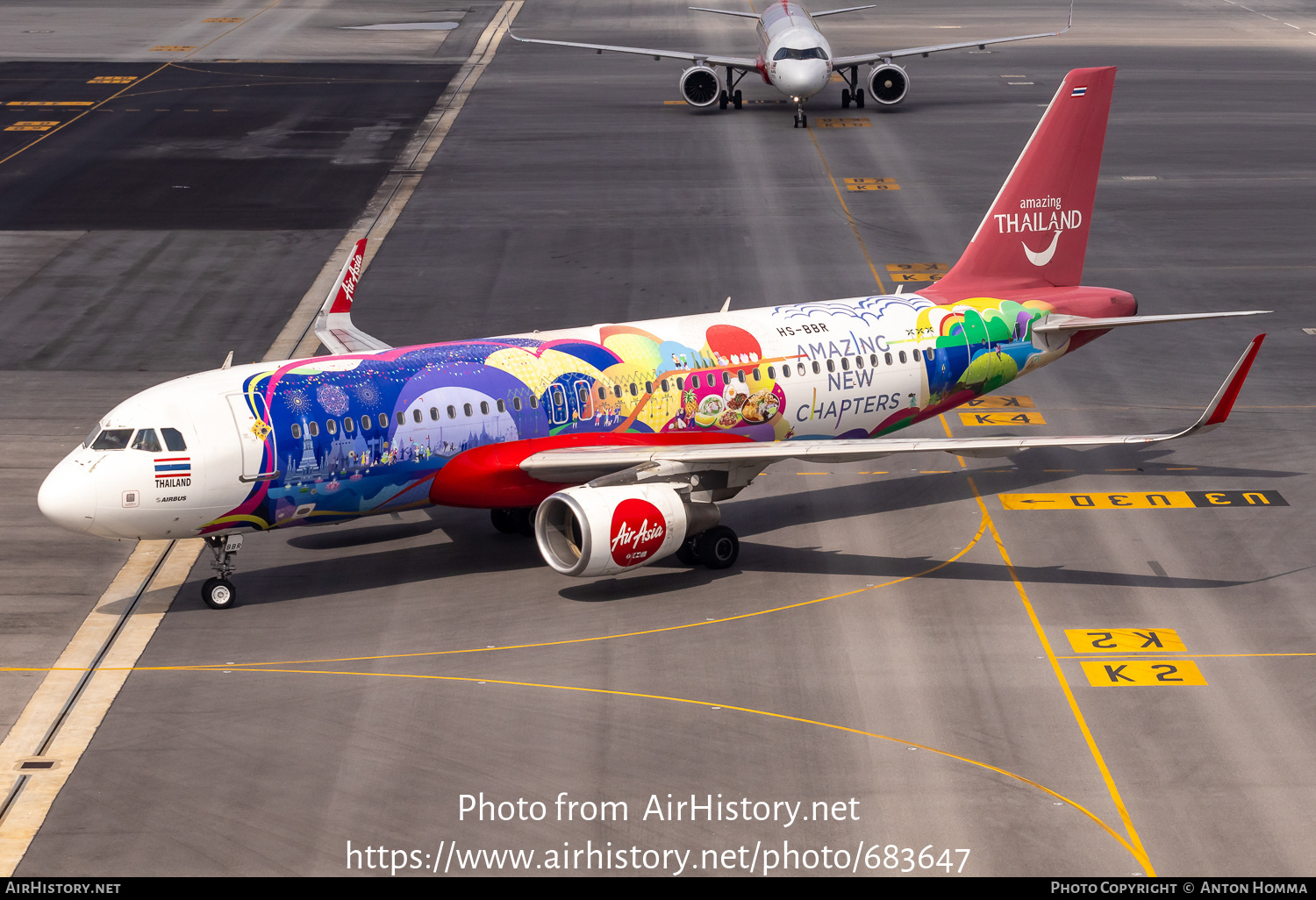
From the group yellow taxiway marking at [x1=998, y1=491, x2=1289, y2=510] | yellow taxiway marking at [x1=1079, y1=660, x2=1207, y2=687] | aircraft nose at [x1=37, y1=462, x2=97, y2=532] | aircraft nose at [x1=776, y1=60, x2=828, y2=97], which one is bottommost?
aircraft nose at [x1=776, y1=60, x2=828, y2=97]

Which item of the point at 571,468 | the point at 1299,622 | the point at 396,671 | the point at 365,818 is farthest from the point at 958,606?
the point at 365,818

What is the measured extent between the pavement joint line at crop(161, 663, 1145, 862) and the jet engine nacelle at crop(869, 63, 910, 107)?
190ft

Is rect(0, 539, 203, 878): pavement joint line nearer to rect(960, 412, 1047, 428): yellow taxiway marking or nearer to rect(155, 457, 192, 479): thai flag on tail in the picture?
rect(155, 457, 192, 479): thai flag on tail

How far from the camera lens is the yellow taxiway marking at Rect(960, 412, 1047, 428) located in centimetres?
3997

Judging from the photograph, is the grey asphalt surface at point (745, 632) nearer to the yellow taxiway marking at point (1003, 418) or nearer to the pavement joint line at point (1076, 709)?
the pavement joint line at point (1076, 709)

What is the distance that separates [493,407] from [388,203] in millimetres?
33806

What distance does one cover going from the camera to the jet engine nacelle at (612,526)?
94.5 feet

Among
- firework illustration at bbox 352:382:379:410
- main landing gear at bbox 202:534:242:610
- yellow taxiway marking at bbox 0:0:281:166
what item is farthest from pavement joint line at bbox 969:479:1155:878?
yellow taxiway marking at bbox 0:0:281:166

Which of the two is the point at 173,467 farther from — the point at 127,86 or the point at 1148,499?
the point at 127,86

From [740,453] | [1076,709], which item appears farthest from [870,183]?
[1076,709]

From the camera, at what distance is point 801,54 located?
74312 mm

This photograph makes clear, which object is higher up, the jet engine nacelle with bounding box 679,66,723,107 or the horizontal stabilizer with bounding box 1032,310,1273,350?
the horizontal stabilizer with bounding box 1032,310,1273,350

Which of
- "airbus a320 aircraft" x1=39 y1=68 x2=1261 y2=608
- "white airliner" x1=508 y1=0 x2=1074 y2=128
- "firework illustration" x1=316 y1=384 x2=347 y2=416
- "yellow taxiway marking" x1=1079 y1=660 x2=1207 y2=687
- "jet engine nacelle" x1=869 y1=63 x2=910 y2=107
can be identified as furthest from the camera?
"jet engine nacelle" x1=869 y1=63 x2=910 y2=107
